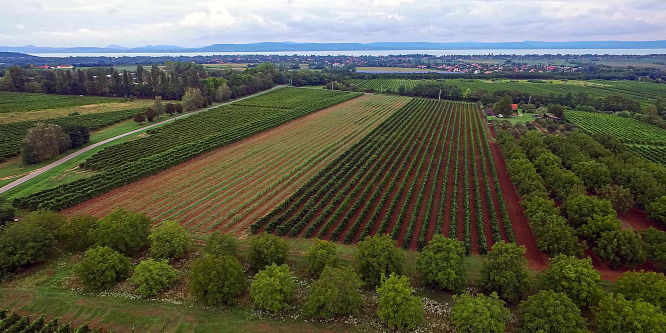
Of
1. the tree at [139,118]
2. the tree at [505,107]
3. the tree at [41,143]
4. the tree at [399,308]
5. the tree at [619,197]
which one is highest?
the tree at [505,107]

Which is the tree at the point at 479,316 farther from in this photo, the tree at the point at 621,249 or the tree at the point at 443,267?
the tree at the point at 621,249

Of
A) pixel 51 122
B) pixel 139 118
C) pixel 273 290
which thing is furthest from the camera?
pixel 139 118

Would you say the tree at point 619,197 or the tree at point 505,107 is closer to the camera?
the tree at point 619,197

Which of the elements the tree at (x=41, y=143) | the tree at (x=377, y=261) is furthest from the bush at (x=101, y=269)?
the tree at (x=41, y=143)

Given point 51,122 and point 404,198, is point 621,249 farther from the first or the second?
point 51,122

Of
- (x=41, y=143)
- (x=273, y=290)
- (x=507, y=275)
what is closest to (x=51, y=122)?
(x=41, y=143)

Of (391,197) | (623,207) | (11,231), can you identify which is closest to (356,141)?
(391,197)

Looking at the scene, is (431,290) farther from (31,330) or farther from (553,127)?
(553,127)
